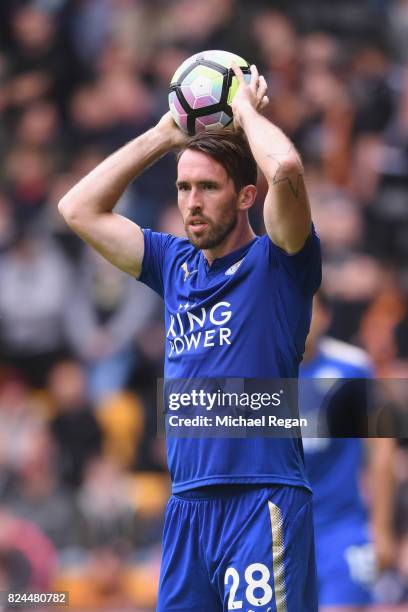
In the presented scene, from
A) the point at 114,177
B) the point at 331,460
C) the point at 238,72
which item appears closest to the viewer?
the point at 238,72

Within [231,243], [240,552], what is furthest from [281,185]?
[240,552]

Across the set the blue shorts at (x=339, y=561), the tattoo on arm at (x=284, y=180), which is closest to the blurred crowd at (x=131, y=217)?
the blue shorts at (x=339, y=561)

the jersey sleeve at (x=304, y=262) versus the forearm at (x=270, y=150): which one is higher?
the forearm at (x=270, y=150)

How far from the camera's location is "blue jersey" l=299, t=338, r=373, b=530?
673cm

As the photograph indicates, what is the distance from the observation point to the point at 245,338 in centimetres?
447

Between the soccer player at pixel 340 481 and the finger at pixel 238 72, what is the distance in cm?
225

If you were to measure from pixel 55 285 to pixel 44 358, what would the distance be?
1.96 feet

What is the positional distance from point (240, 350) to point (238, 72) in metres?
1.18

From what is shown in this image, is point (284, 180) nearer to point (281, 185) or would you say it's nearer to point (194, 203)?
point (281, 185)

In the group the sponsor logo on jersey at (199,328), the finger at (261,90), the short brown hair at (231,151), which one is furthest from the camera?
the finger at (261,90)

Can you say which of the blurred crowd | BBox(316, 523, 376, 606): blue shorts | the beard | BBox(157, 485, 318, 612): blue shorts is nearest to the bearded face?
the beard

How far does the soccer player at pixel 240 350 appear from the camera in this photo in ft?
14.2

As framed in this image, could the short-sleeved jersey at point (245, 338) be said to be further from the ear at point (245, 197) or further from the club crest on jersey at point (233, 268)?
the ear at point (245, 197)

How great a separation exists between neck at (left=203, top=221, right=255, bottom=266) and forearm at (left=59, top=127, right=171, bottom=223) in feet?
1.84
